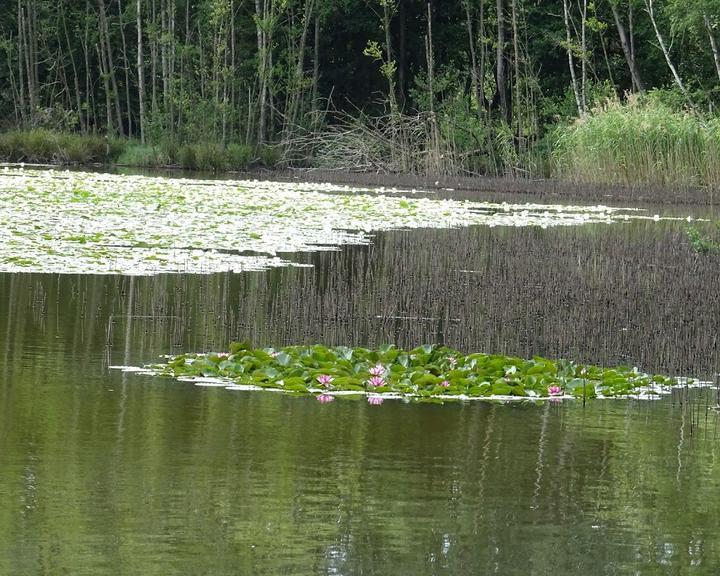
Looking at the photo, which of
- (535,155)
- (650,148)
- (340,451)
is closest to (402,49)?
(535,155)

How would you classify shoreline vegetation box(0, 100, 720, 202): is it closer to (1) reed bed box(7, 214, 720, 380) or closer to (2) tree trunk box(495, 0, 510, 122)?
(2) tree trunk box(495, 0, 510, 122)

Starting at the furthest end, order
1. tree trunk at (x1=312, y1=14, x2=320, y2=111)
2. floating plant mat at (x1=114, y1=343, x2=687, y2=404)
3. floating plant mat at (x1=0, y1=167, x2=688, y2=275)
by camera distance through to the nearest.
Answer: tree trunk at (x1=312, y1=14, x2=320, y2=111), floating plant mat at (x1=0, y1=167, x2=688, y2=275), floating plant mat at (x1=114, y1=343, x2=687, y2=404)

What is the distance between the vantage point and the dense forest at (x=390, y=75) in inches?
1378

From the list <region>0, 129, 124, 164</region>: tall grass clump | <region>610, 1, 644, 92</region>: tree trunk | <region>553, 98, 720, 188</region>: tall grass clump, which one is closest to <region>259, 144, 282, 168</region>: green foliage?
<region>0, 129, 124, 164</region>: tall grass clump

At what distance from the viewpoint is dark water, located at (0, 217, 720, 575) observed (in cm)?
448

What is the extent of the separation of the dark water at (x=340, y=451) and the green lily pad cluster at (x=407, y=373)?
237mm

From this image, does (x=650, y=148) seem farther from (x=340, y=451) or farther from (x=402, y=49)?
(x=340, y=451)

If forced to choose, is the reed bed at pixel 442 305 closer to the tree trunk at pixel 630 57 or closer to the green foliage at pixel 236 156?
the green foliage at pixel 236 156

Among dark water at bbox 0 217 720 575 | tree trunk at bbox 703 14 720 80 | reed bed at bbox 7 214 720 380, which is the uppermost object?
tree trunk at bbox 703 14 720 80

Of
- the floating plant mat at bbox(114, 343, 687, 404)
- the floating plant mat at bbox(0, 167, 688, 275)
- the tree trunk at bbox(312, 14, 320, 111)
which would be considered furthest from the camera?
the tree trunk at bbox(312, 14, 320, 111)

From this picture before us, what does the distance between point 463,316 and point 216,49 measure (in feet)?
105

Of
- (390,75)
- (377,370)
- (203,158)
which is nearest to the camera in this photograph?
(377,370)

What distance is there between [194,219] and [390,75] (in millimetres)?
22334

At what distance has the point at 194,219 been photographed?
17.5m
